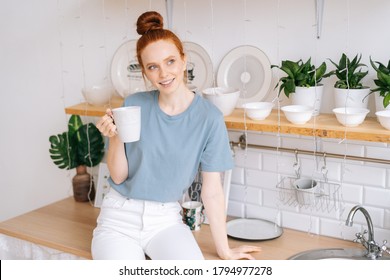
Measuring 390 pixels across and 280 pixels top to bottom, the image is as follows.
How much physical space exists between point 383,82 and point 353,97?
102 mm

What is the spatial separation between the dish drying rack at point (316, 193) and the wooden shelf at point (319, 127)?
0.65ft

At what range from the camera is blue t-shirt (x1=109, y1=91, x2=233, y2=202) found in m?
1.67

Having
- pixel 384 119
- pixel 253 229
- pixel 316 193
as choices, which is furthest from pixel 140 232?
pixel 384 119

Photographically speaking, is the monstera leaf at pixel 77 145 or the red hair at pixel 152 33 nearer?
the red hair at pixel 152 33

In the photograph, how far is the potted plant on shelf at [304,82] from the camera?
166 cm

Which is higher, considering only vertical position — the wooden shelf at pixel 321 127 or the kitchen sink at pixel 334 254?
the wooden shelf at pixel 321 127

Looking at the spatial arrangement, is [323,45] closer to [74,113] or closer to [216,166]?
[216,166]

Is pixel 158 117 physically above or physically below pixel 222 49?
below

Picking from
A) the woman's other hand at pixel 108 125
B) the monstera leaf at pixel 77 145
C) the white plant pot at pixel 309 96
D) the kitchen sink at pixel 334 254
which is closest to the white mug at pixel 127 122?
the woman's other hand at pixel 108 125

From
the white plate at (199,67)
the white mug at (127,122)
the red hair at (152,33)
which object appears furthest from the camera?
the white plate at (199,67)

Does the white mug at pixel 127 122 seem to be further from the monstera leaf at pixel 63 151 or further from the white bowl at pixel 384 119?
the monstera leaf at pixel 63 151

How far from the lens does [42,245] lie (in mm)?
1836
